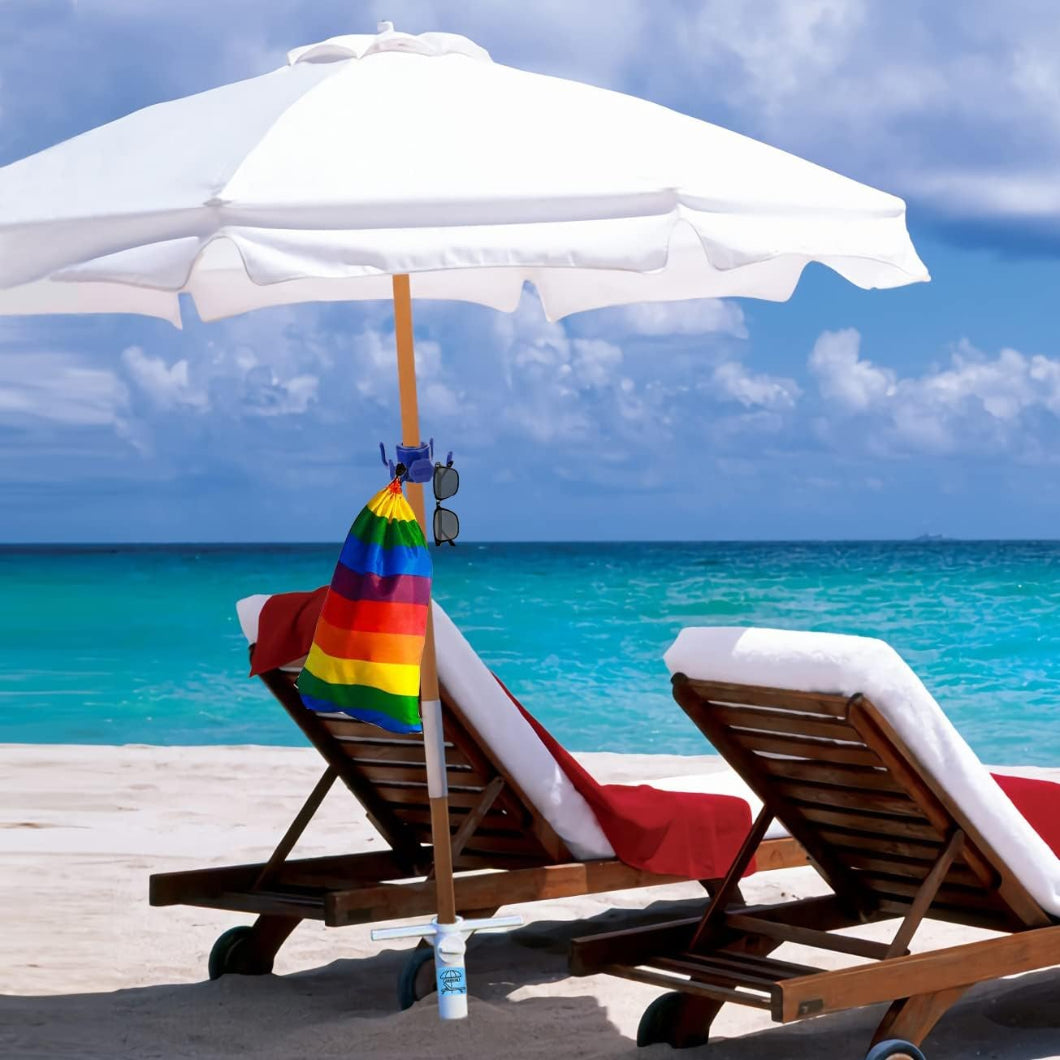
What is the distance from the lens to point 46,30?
39344 mm

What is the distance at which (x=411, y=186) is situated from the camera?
3.17m

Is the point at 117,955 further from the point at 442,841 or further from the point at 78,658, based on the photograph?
the point at 78,658

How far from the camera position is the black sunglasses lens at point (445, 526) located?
3871 millimetres

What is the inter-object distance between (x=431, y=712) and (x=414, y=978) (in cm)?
75

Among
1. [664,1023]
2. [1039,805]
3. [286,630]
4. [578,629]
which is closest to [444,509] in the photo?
[286,630]

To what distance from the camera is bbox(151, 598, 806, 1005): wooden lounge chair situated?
13.5 ft

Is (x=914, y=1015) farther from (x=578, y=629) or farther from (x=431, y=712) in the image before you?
(x=578, y=629)

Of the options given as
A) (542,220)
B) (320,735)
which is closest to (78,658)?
(320,735)

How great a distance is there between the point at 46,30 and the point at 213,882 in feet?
127

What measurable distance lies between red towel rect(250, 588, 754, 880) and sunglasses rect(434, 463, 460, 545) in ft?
1.74

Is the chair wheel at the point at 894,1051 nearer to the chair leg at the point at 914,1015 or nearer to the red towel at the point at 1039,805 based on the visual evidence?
the chair leg at the point at 914,1015

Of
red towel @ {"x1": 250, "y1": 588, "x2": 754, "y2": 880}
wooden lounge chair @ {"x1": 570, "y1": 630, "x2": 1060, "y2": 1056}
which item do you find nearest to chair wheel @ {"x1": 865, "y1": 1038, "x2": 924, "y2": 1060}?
wooden lounge chair @ {"x1": 570, "y1": 630, "x2": 1060, "y2": 1056}

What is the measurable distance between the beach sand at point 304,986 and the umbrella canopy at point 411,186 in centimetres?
184

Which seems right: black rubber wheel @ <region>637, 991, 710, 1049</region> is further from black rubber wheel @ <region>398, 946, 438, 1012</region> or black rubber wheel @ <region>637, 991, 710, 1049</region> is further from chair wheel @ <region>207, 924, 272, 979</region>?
→ chair wheel @ <region>207, 924, 272, 979</region>
